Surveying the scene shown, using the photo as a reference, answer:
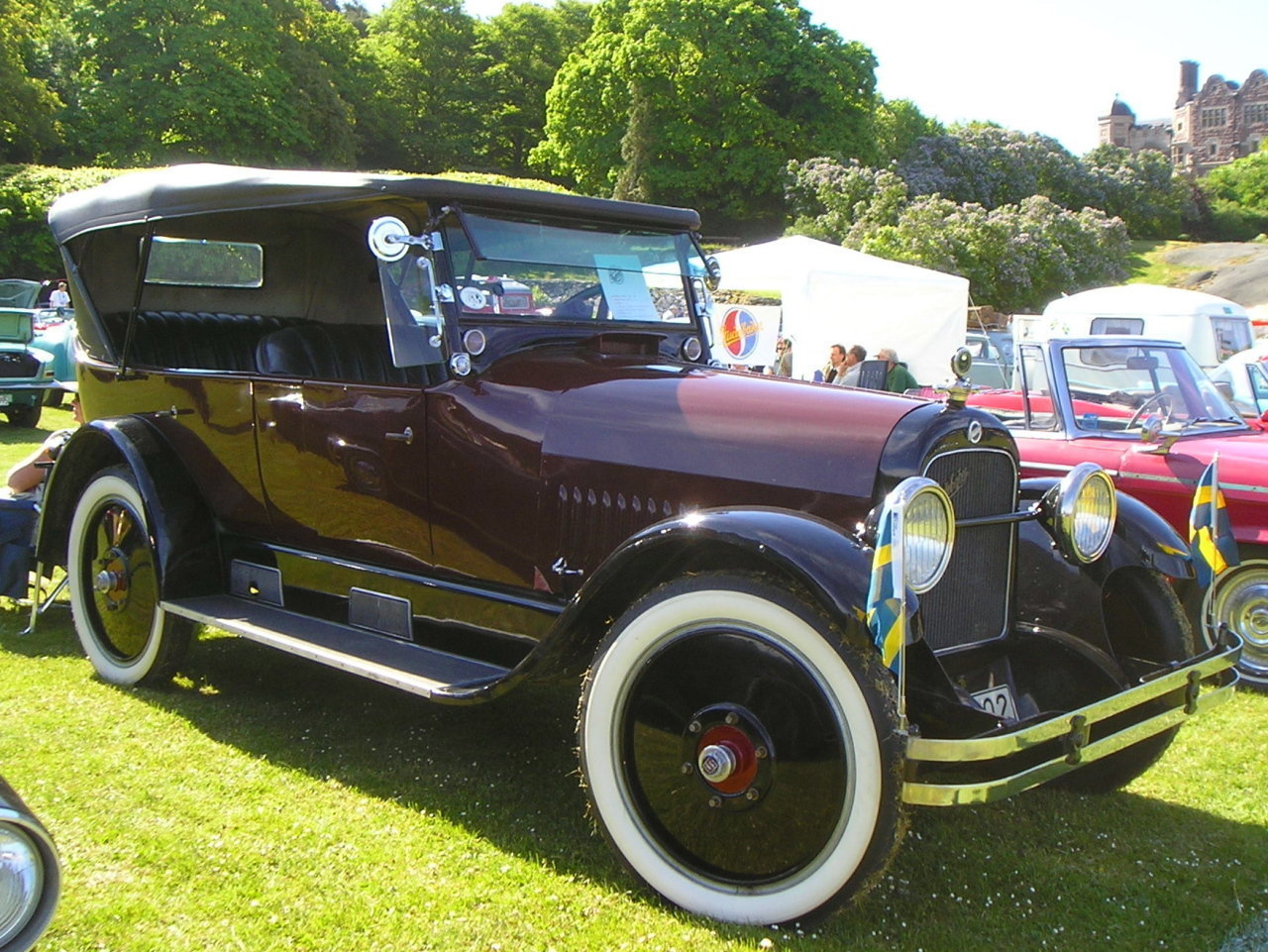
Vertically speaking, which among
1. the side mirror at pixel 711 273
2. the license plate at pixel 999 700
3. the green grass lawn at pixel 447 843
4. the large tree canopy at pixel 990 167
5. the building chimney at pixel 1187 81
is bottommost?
the green grass lawn at pixel 447 843

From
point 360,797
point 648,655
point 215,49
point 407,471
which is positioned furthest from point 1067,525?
point 215,49

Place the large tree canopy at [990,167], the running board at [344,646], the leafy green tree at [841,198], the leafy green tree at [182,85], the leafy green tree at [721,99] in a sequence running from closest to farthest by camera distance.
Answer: the running board at [344,646], the leafy green tree at [841,198], the leafy green tree at [182,85], the leafy green tree at [721,99], the large tree canopy at [990,167]

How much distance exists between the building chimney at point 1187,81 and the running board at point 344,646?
405ft

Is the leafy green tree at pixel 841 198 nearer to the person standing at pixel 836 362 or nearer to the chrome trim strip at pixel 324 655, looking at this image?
the person standing at pixel 836 362

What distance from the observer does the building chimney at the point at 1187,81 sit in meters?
110

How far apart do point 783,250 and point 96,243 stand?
10985 millimetres

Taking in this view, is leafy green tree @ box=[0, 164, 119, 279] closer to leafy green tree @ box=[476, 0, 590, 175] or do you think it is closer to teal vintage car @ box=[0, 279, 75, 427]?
teal vintage car @ box=[0, 279, 75, 427]

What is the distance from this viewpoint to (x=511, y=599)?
3854 millimetres

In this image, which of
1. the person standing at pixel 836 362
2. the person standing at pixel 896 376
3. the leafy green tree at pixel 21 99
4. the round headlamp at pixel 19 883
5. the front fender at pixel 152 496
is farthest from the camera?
the leafy green tree at pixel 21 99

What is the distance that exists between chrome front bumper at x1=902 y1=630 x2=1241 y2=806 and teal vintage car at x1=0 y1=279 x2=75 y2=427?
12.4 m

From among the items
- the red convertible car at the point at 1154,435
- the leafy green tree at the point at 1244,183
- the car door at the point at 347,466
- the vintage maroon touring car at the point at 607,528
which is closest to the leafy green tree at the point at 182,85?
the vintage maroon touring car at the point at 607,528

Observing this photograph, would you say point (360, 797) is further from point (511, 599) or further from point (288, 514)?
point (288, 514)

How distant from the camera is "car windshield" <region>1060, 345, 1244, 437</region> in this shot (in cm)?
651

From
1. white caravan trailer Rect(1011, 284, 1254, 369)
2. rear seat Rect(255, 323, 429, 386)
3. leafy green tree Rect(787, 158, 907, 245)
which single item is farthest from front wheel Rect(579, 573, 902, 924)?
leafy green tree Rect(787, 158, 907, 245)
